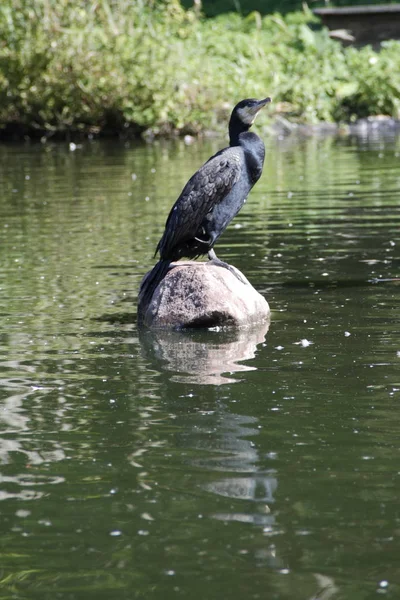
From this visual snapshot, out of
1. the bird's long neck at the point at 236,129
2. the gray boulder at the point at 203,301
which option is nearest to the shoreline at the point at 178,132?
the bird's long neck at the point at 236,129

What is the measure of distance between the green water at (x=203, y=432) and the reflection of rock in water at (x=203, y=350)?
0.02m

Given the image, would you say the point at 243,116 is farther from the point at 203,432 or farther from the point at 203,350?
the point at 203,432

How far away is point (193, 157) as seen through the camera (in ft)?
65.5

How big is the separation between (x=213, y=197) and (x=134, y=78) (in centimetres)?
1772

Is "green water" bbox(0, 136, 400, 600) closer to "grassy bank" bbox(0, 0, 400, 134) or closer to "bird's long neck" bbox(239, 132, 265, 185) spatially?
Result: "bird's long neck" bbox(239, 132, 265, 185)

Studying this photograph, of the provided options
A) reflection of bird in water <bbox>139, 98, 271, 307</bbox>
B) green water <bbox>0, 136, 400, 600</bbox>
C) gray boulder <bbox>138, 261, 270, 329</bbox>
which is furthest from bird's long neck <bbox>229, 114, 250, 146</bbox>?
green water <bbox>0, 136, 400, 600</bbox>

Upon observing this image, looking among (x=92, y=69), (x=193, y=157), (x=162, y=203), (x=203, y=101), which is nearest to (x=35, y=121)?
(x=92, y=69)

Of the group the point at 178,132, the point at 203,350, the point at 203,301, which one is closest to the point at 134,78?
the point at 178,132

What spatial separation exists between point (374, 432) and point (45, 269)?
5199mm

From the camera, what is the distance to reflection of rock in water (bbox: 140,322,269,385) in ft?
20.6

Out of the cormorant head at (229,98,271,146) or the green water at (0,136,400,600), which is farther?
the cormorant head at (229,98,271,146)

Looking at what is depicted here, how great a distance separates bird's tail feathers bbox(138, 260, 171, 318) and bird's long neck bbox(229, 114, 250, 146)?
2.86 ft

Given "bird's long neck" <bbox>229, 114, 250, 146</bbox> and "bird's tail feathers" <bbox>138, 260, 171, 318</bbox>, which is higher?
"bird's long neck" <bbox>229, 114, 250, 146</bbox>

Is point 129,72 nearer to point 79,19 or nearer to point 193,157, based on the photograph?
point 79,19
